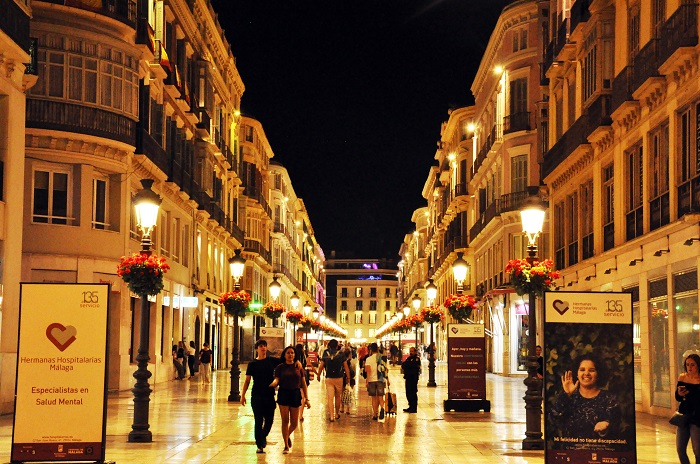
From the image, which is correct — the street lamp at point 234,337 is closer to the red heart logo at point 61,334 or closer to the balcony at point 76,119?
the balcony at point 76,119

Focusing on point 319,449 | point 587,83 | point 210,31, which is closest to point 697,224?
point 319,449

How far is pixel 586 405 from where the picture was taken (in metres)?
13.1

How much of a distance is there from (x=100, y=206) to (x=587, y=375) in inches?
916

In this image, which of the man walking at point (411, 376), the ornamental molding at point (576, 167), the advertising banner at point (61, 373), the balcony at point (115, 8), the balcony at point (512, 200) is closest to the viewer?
the advertising banner at point (61, 373)

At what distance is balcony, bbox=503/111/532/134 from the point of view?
50.7 metres

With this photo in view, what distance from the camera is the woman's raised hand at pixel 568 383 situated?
43.2 ft

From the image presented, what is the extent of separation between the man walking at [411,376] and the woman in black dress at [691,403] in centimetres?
1268

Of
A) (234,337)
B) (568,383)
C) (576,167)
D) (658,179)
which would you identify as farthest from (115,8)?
(568,383)

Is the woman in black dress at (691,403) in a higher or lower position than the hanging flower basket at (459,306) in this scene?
lower

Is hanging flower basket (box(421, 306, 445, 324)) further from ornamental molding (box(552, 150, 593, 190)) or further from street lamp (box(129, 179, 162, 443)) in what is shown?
street lamp (box(129, 179, 162, 443))

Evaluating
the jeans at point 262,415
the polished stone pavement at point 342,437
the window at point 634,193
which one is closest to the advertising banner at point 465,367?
the polished stone pavement at point 342,437

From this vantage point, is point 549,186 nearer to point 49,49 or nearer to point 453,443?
point 49,49

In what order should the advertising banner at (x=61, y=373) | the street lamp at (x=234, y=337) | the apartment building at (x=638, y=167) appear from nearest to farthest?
the advertising banner at (x=61, y=373), the apartment building at (x=638, y=167), the street lamp at (x=234, y=337)

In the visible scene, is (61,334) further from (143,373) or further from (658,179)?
(658,179)
